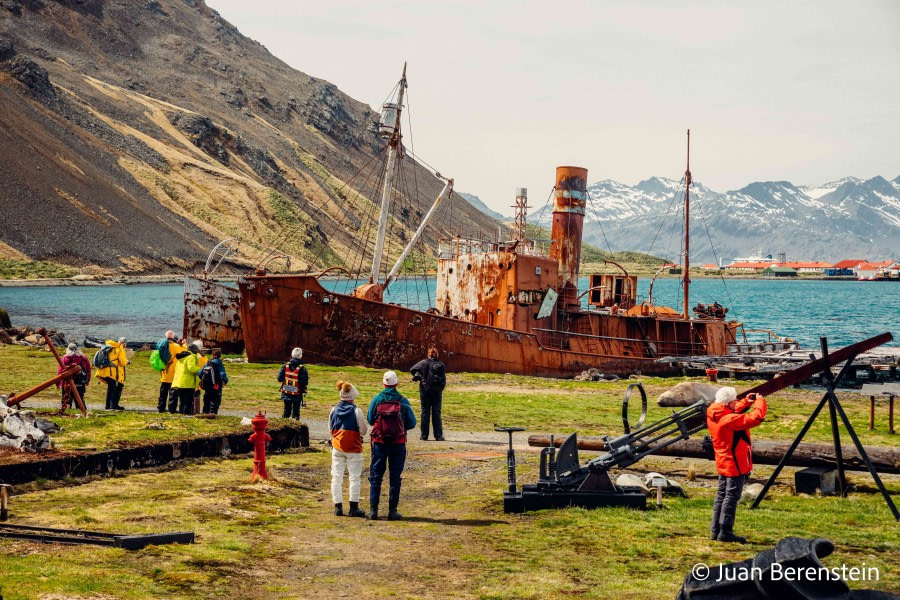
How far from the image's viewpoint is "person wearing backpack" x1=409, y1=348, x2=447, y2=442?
1884 cm

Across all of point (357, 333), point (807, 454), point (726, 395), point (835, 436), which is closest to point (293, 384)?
point (807, 454)

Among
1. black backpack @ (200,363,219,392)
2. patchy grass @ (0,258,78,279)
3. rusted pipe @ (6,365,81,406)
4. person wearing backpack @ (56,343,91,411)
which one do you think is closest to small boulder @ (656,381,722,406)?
black backpack @ (200,363,219,392)

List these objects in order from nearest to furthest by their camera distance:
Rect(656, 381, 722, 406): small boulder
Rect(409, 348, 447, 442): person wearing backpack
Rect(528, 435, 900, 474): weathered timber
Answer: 1. Rect(528, 435, 900, 474): weathered timber
2. Rect(409, 348, 447, 442): person wearing backpack
3. Rect(656, 381, 722, 406): small boulder

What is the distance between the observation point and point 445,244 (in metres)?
42.2

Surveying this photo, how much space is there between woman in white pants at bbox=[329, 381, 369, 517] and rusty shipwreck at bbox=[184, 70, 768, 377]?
23.3 metres

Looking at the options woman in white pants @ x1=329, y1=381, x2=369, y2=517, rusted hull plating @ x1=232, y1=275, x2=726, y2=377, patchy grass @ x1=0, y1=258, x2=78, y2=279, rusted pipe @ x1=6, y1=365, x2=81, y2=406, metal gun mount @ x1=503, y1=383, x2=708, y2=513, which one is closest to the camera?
metal gun mount @ x1=503, y1=383, x2=708, y2=513

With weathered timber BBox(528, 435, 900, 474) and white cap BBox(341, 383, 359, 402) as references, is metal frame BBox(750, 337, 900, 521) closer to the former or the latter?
weathered timber BBox(528, 435, 900, 474)

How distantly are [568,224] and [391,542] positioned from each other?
103 ft

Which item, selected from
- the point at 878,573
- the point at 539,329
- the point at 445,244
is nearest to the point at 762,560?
the point at 878,573

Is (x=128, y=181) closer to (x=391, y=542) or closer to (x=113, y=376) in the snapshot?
(x=113, y=376)

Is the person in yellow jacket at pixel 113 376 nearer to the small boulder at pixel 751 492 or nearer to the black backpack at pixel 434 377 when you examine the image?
the black backpack at pixel 434 377

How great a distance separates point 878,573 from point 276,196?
15934cm

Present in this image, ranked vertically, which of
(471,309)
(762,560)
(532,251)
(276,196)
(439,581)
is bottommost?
(439,581)

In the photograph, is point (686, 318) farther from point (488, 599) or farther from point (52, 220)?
point (52, 220)
